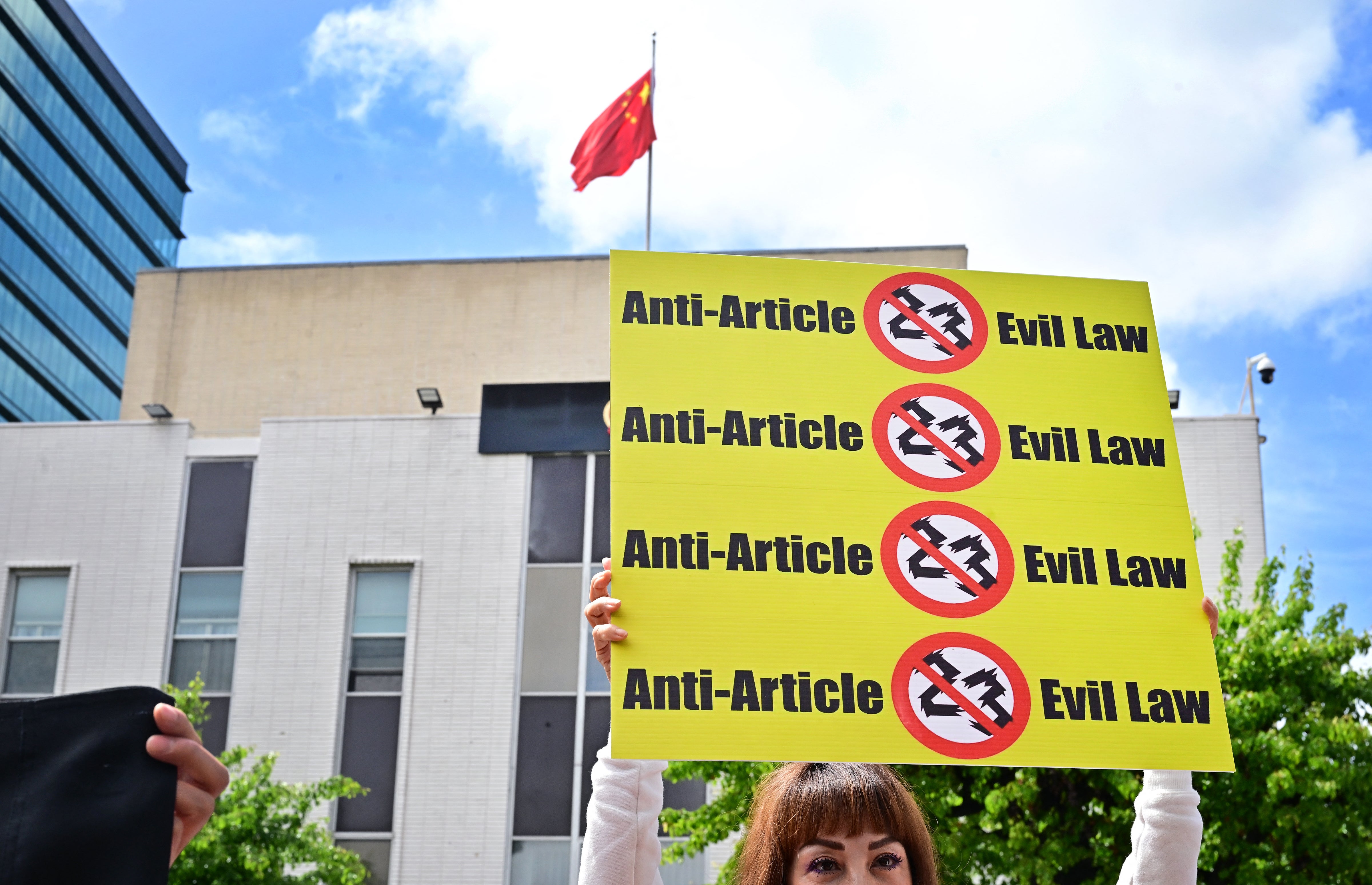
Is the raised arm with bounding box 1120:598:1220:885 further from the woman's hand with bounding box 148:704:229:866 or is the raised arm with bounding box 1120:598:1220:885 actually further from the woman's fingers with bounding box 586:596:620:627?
the woman's hand with bounding box 148:704:229:866

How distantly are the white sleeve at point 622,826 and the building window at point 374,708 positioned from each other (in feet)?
59.1

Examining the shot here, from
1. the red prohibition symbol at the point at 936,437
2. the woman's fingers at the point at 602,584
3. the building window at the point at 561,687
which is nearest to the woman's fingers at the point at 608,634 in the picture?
the woman's fingers at the point at 602,584

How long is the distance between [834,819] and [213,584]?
847 inches

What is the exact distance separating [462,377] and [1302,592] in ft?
57.9

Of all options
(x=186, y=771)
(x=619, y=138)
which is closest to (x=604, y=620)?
(x=186, y=771)

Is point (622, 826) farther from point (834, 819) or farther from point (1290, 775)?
point (1290, 775)

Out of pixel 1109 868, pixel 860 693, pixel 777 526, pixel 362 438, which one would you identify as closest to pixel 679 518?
pixel 777 526

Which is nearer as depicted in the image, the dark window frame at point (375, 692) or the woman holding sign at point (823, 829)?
the woman holding sign at point (823, 829)

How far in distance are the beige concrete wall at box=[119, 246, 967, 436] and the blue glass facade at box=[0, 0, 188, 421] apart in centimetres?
4430

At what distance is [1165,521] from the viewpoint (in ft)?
11.3

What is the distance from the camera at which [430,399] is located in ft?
78.5

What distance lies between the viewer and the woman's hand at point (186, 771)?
2086 millimetres

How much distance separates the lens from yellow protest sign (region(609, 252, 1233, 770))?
3096mm

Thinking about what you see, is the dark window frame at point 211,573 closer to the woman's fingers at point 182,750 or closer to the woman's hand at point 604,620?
the woman's hand at point 604,620
